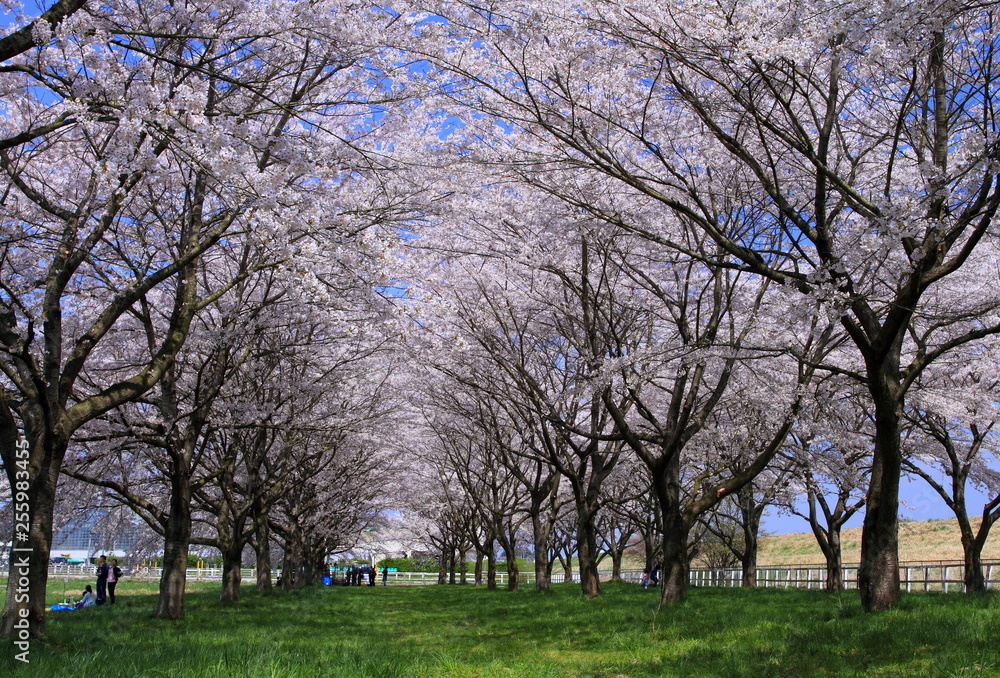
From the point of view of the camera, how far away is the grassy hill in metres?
38.9

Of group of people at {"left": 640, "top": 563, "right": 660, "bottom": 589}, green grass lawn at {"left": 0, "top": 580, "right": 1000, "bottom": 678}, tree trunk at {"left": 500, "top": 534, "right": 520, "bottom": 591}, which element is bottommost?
group of people at {"left": 640, "top": 563, "right": 660, "bottom": 589}

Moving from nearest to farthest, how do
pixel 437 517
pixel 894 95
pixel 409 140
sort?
1. pixel 894 95
2. pixel 409 140
3. pixel 437 517

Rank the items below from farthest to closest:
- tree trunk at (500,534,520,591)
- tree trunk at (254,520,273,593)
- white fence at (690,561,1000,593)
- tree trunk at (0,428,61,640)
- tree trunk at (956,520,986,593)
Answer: tree trunk at (500,534,520,591) → tree trunk at (254,520,273,593) → white fence at (690,561,1000,593) → tree trunk at (956,520,986,593) → tree trunk at (0,428,61,640)

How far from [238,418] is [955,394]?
1448 cm

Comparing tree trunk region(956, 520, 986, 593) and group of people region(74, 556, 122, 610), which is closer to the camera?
tree trunk region(956, 520, 986, 593)

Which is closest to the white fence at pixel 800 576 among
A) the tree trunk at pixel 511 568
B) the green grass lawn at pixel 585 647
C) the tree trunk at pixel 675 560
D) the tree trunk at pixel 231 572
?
the tree trunk at pixel 675 560

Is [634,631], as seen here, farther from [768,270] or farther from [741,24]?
[741,24]

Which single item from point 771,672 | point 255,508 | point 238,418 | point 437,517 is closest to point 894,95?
point 771,672

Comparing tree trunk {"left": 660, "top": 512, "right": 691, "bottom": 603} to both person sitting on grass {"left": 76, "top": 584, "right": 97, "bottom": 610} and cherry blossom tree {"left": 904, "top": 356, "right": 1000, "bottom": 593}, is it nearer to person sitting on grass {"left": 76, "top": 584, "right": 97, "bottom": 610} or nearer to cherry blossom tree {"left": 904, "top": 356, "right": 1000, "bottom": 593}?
cherry blossom tree {"left": 904, "top": 356, "right": 1000, "bottom": 593}

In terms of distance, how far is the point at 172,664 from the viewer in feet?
18.3

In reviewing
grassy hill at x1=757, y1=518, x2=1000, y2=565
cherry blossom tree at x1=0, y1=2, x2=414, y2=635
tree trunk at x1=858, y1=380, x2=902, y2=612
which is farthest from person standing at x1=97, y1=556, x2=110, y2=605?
grassy hill at x1=757, y1=518, x2=1000, y2=565

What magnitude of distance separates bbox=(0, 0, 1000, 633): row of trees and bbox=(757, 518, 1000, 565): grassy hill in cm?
2239

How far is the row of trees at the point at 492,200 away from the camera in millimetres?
7016

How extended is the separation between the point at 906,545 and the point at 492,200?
42.5 m
